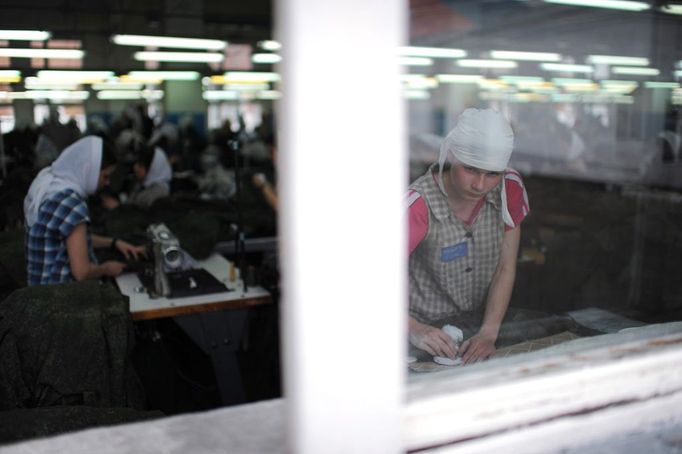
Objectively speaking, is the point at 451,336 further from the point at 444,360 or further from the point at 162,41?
the point at 162,41

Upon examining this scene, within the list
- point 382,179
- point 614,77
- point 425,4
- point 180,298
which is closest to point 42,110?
point 425,4

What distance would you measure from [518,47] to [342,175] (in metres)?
10.8

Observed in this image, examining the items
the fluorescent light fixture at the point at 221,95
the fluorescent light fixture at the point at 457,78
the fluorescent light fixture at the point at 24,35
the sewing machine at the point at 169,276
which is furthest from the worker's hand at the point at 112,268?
the fluorescent light fixture at the point at 221,95

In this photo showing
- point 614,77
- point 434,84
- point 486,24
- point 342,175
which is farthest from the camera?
point 434,84

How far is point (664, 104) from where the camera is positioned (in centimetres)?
533

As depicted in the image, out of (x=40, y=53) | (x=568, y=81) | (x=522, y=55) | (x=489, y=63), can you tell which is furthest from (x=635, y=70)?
(x=40, y=53)

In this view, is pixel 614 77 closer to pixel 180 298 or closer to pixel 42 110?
pixel 180 298

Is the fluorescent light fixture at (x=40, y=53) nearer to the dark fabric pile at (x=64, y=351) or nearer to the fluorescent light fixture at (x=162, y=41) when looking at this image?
the fluorescent light fixture at (x=162, y=41)

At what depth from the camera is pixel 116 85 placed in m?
11.5

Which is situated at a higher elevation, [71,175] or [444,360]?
[71,175]

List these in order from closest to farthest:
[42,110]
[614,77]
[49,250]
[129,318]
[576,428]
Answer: [576,428]
[129,318]
[49,250]
[614,77]
[42,110]

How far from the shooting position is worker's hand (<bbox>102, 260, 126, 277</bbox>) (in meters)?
3.31

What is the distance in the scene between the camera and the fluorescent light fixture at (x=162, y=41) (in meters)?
9.29

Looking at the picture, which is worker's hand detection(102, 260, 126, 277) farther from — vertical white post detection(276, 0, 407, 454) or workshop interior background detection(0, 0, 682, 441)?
vertical white post detection(276, 0, 407, 454)
